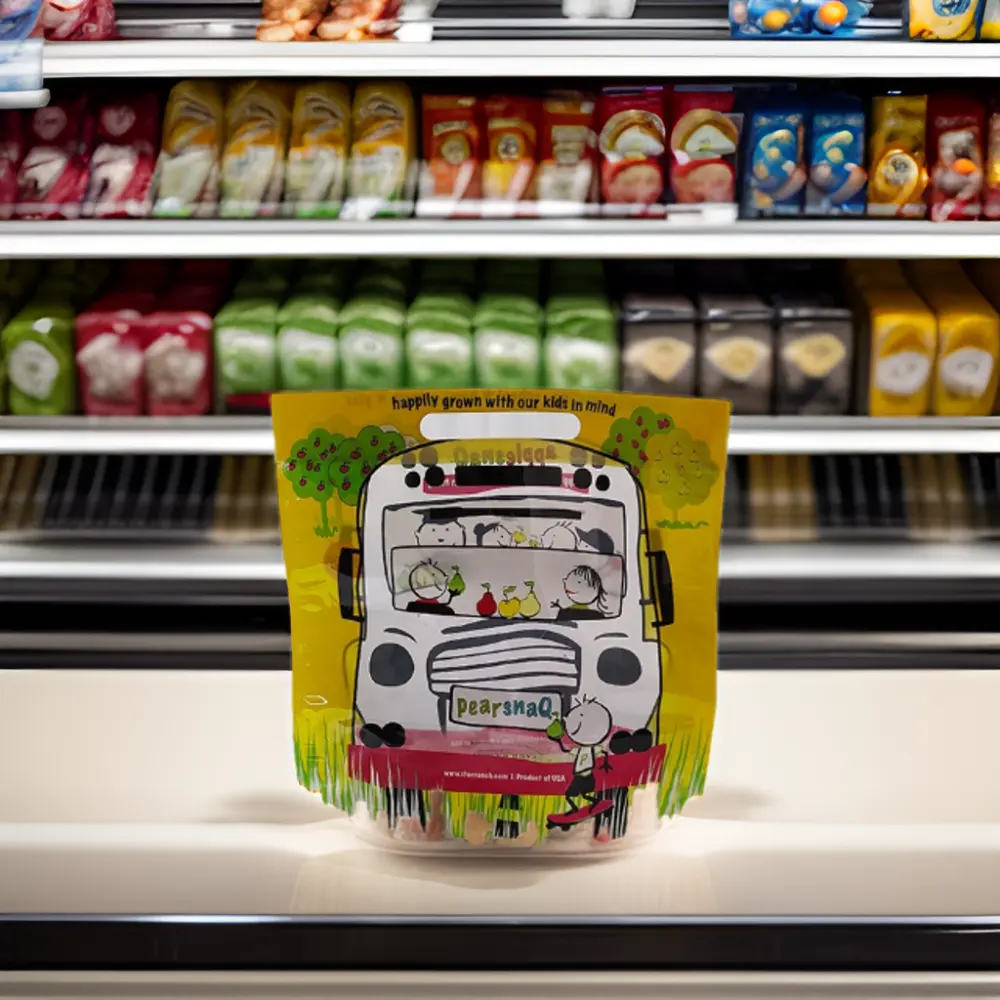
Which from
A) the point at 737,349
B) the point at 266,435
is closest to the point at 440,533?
the point at 266,435

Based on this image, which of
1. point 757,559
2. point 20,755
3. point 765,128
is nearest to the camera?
point 20,755

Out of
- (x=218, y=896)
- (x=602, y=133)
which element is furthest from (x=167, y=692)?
(x=602, y=133)

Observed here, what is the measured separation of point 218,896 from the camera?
77cm

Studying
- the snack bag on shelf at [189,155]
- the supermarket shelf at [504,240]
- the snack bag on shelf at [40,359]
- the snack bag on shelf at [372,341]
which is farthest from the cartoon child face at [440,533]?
the snack bag on shelf at [40,359]

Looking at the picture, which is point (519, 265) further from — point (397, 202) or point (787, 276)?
point (787, 276)

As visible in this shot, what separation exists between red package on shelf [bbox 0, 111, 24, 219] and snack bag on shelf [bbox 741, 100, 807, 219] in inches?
57.4

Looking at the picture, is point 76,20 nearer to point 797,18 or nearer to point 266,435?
point 266,435

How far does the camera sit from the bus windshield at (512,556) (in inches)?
31.0

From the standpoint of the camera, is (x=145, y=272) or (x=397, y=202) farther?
(x=145, y=272)

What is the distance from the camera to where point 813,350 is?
2.46 metres

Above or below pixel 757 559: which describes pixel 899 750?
above

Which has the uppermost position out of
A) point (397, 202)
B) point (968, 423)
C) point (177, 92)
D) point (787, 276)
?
point (177, 92)

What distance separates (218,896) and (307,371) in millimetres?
1758

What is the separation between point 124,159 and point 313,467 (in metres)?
1.83
